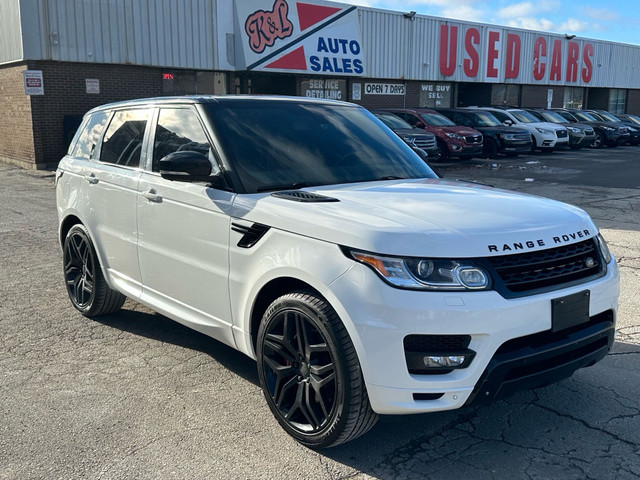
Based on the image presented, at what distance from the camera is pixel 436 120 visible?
21.4 meters

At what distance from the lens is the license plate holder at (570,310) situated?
10.2ft

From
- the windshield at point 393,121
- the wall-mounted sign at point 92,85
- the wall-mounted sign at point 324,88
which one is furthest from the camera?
the wall-mounted sign at point 324,88

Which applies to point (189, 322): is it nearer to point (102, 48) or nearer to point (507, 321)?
point (507, 321)

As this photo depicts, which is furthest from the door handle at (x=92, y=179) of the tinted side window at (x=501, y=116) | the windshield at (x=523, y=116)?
the windshield at (x=523, y=116)

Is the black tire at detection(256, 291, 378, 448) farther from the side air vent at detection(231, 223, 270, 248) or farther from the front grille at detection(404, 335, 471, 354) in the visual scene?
the side air vent at detection(231, 223, 270, 248)

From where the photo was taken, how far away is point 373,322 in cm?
291

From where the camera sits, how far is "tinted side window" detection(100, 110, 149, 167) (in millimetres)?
4797

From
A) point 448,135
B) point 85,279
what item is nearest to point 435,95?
point 448,135

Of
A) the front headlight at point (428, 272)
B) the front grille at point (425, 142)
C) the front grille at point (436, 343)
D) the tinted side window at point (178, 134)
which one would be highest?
the tinted side window at point (178, 134)

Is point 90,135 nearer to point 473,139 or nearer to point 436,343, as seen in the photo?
point 436,343

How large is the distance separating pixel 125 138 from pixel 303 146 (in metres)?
1.58

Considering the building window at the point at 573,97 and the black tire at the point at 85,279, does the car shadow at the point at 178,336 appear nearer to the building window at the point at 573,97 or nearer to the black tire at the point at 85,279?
the black tire at the point at 85,279

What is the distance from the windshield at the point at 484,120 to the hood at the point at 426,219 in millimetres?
20023

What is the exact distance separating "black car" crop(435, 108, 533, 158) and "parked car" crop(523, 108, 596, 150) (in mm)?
Answer: 3571
